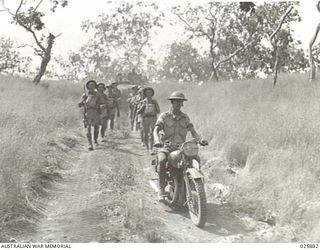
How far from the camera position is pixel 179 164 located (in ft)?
20.7

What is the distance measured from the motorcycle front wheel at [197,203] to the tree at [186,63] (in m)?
39.8

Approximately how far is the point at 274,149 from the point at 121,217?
3.10 metres

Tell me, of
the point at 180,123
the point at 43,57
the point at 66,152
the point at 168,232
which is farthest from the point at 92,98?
the point at 43,57

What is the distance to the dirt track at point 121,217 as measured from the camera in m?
5.36

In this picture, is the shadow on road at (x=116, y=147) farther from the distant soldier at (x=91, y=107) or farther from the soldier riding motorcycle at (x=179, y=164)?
the soldier riding motorcycle at (x=179, y=164)

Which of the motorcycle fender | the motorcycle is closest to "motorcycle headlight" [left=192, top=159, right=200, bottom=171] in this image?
the motorcycle

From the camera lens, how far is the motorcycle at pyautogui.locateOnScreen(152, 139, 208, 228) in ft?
18.6

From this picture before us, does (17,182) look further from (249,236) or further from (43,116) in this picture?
(43,116)

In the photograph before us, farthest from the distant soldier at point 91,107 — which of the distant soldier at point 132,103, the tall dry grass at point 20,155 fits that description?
the distant soldier at point 132,103

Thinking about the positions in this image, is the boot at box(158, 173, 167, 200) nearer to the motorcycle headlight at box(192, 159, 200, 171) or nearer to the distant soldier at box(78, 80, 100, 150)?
the motorcycle headlight at box(192, 159, 200, 171)

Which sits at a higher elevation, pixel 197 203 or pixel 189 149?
pixel 189 149

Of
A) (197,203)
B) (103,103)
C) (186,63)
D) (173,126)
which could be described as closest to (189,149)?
(197,203)

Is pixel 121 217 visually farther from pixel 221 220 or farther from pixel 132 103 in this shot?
pixel 132 103

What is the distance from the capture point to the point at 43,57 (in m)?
22.8
